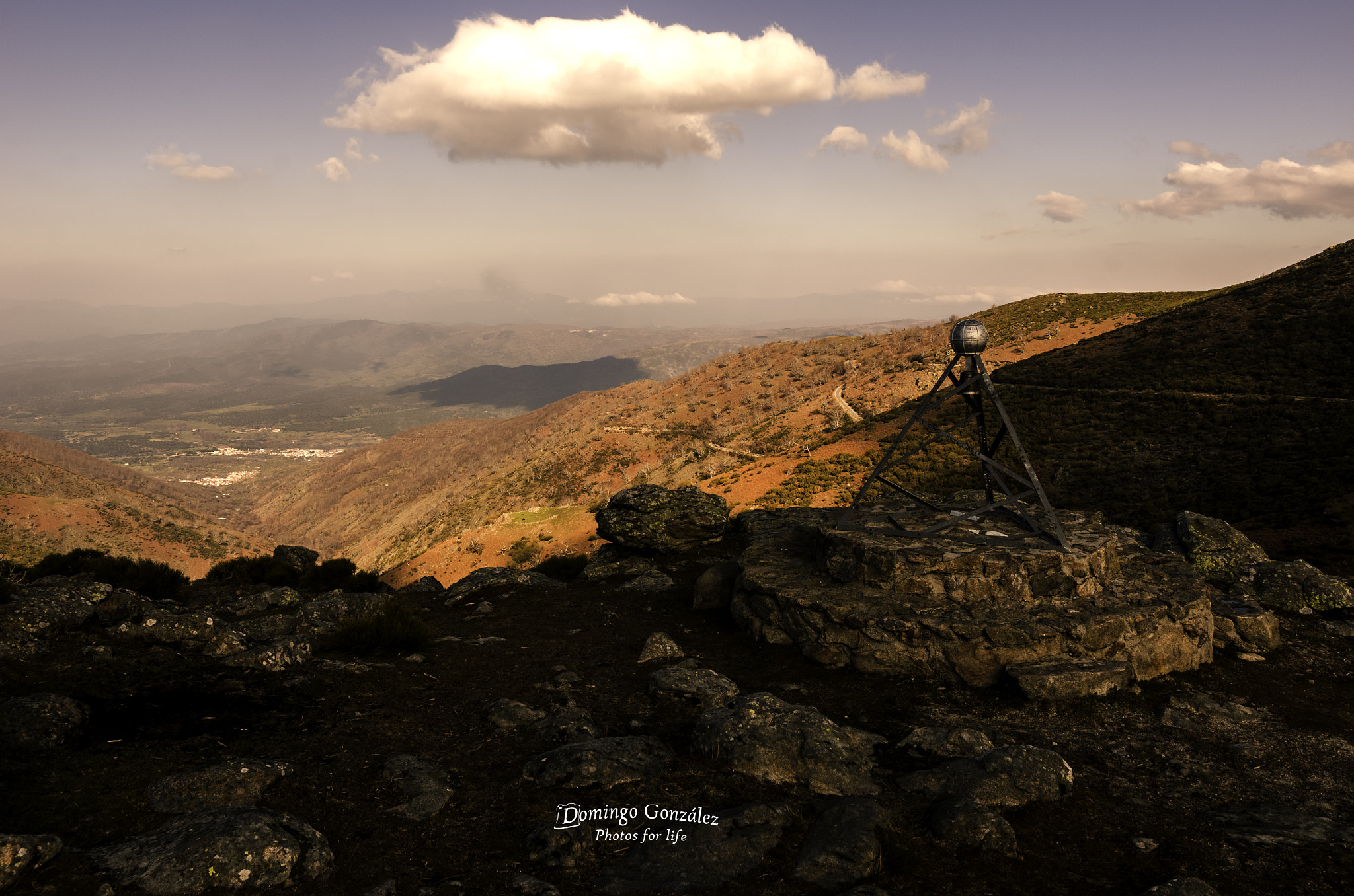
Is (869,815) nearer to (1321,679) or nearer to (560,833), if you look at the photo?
(560,833)

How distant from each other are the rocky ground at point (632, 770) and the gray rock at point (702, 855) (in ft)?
0.08

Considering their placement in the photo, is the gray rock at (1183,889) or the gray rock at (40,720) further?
the gray rock at (40,720)

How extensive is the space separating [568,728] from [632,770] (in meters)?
1.73

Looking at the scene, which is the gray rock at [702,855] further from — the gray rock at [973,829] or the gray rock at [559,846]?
the gray rock at [973,829]

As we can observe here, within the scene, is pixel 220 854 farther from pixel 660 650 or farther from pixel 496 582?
pixel 496 582

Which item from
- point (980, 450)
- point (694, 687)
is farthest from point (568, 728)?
point (980, 450)

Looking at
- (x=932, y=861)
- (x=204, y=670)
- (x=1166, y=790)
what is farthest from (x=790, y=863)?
(x=204, y=670)

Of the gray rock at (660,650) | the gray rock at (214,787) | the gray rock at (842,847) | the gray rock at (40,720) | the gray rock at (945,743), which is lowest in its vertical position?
the gray rock at (660,650)

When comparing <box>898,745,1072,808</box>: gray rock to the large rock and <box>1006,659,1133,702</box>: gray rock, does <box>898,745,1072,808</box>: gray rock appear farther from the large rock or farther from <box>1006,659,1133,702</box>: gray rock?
the large rock

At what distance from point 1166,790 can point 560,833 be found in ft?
23.4

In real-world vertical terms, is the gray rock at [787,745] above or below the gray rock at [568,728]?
above

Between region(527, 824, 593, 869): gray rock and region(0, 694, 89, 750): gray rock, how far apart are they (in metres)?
5.71

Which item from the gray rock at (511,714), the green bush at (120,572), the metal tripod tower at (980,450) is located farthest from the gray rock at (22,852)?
the green bush at (120,572)

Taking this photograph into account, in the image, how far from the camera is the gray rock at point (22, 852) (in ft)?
14.9
